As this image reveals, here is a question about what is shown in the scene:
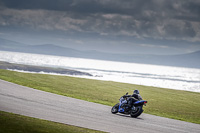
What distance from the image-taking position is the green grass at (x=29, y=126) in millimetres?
9998

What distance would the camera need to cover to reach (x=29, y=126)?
1088 centimetres

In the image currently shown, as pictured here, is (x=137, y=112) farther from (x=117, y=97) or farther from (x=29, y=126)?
(x=117, y=97)

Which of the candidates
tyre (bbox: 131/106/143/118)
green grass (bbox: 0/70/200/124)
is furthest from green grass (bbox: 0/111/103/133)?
green grass (bbox: 0/70/200/124)

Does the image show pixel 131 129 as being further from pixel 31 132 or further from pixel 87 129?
pixel 31 132

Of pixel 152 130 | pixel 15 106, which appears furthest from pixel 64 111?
pixel 152 130

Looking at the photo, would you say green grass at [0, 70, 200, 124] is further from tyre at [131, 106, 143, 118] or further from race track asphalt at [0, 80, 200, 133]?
race track asphalt at [0, 80, 200, 133]

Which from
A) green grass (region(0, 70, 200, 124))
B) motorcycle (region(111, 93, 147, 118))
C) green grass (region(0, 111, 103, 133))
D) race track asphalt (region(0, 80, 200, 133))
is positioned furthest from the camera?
green grass (region(0, 70, 200, 124))

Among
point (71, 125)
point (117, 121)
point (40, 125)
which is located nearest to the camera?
point (40, 125)

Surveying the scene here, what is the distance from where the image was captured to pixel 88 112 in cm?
1603

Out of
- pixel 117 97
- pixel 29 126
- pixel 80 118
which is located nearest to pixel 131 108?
pixel 80 118

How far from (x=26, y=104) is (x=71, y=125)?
15.8ft

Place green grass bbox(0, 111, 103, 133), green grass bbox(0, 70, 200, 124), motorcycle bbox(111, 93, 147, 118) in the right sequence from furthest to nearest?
green grass bbox(0, 70, 200, 124) → motorcycle bbox(111, 93, 147, 118) → green grass bbox(0, 111, 103, 133)

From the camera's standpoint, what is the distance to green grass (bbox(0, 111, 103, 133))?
10.00 meters

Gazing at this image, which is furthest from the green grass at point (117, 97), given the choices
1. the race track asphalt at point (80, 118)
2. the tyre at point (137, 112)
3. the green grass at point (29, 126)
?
the green grass at point (29, 126)
